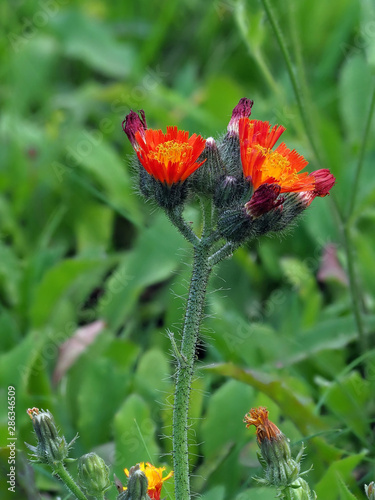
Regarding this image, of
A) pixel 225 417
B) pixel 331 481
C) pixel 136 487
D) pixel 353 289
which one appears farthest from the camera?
pixel 353 289

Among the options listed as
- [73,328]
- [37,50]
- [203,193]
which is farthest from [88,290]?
[37,50]

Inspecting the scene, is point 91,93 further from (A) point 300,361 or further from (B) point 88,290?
(A) point 300,361

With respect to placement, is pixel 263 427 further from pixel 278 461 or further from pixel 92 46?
pixel 92 46

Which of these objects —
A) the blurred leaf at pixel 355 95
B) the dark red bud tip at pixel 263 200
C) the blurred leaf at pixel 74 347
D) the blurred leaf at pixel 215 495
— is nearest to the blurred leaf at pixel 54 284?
the blurred leaf at pixel 74 347

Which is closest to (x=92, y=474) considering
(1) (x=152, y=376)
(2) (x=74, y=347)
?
(1) (x=152, y=376)

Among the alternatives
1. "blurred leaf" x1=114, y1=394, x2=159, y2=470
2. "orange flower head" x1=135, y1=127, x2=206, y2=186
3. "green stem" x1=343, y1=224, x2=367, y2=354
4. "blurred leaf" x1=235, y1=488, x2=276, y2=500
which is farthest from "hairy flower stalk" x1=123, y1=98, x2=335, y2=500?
"green stem" x1=343, y1=224, x2=367, y2=354

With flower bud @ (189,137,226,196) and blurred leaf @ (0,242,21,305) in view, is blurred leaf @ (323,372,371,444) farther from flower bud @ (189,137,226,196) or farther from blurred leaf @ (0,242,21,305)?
blurred leaf @ (0,242,21,305)

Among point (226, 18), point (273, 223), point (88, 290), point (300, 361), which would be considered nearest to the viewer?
point (273, 223)
